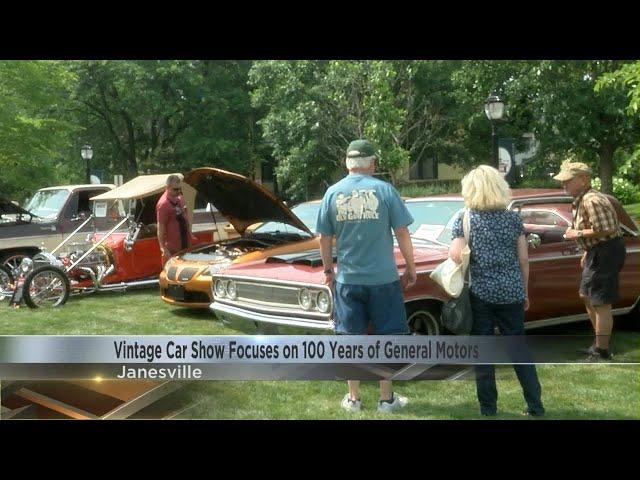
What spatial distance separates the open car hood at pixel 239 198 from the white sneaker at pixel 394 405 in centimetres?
100

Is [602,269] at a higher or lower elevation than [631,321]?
higher

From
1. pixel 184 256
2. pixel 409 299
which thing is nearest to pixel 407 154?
pixel 409 299

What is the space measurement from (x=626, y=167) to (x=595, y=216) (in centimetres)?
32

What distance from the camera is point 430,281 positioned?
372 centimetres

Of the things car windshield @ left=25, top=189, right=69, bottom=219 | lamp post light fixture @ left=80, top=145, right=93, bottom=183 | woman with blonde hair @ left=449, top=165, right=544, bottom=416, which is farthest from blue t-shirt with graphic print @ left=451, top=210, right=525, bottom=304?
car windshield @ left=25, top=189, right=69, bottom=219

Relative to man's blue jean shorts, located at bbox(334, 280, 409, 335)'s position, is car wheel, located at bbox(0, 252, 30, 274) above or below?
above

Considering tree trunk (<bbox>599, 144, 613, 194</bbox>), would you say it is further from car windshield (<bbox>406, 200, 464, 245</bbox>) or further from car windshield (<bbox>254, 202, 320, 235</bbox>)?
car windshield (<bbox>254, 202, 320, 235</bbox>)

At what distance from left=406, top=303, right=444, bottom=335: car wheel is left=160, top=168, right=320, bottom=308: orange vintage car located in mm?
661

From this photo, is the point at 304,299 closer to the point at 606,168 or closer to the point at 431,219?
the point at 431,219

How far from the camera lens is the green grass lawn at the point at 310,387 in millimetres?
3777

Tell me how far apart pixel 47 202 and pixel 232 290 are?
1.07 m

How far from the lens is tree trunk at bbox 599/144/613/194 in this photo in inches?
150

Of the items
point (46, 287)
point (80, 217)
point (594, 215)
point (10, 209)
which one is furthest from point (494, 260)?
point (10, 209)

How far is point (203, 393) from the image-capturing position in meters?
3.83
